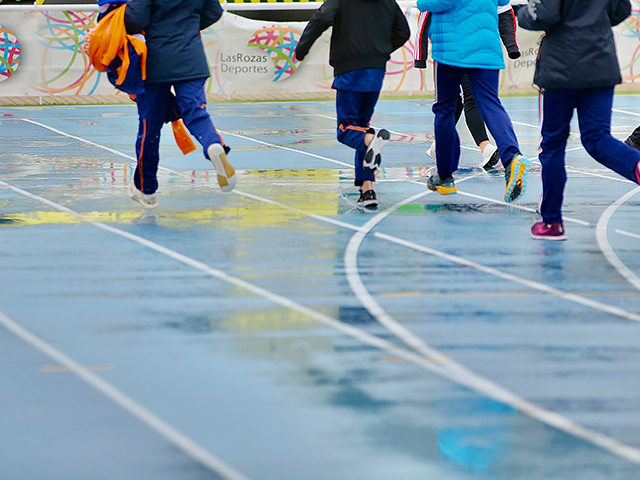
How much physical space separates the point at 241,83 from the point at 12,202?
12.1m

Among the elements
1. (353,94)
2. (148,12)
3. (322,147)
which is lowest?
(322,147)

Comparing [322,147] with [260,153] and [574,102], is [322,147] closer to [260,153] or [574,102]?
[260,153]

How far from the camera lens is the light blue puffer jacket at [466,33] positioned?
8.06m

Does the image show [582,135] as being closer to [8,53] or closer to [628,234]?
[628,234]

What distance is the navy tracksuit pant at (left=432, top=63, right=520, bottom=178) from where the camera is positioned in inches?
314

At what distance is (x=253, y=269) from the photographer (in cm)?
595

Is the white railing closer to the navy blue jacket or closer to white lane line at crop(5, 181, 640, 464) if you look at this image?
the navy blue jacket

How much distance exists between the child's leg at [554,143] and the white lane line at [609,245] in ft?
1.15

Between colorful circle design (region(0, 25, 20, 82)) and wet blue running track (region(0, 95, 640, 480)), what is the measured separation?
430 inches

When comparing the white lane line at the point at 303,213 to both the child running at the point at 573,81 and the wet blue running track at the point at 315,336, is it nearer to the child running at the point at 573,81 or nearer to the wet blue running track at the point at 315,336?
the wet blue running track at the point at 315,336

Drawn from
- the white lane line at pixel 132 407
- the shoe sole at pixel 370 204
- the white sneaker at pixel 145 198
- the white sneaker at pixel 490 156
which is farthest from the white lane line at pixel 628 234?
the white lane line at pixel 132 407

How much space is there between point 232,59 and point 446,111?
12.2 meters

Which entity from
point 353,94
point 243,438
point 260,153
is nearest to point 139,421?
point 243,438

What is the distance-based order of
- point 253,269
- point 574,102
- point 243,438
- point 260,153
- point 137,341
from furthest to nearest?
point 260,153 < point 574,102 < point 253,269 < point 137,341 < point 243,438
